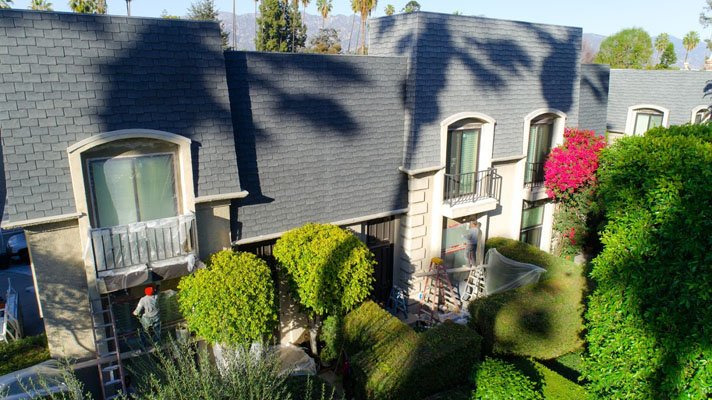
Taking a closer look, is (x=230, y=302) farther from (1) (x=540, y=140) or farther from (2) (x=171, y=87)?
(1) (x=540, y=140)

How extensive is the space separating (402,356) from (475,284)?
18.8ft

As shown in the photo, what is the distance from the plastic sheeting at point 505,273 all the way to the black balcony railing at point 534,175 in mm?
2789

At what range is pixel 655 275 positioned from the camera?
6.78 m

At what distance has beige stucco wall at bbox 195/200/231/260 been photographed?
974 cm

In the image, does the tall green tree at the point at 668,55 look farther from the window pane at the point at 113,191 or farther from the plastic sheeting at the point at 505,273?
the window pane at the point at 113,191

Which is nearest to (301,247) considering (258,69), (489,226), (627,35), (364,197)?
(364,197)

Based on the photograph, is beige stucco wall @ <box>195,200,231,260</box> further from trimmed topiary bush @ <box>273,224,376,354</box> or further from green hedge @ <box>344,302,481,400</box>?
green hedge @ <box>344,302,481,400</box>

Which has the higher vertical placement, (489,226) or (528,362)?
(489,226)

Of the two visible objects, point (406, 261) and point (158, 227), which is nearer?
point (158, 227)

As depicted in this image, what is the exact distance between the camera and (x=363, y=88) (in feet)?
38.2

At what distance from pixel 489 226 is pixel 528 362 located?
544cm

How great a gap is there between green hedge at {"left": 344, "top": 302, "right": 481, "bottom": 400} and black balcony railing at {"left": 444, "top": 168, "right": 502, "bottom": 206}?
14.5ft

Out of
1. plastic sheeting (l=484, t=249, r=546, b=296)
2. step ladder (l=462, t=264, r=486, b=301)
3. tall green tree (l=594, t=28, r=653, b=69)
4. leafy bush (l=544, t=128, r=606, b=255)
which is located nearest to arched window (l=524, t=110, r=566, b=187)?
leafy bush (l=544, t=128, r=606, b=255)

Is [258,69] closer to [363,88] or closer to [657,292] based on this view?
[363,88]
